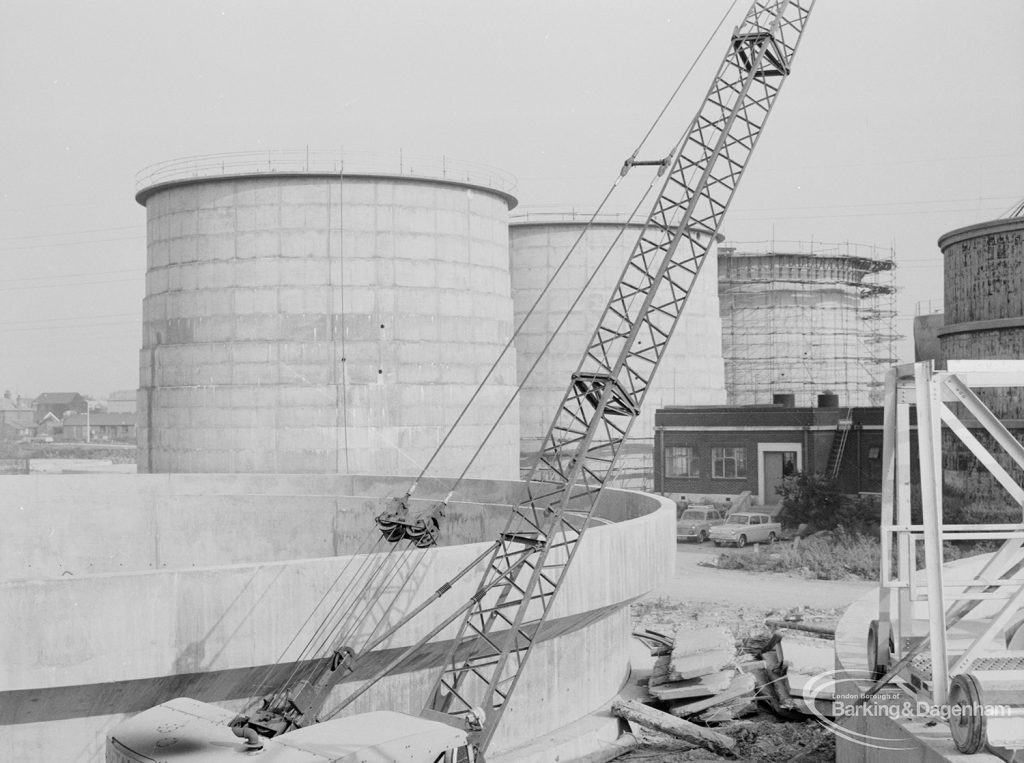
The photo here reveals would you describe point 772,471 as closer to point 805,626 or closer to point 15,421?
point 805,626

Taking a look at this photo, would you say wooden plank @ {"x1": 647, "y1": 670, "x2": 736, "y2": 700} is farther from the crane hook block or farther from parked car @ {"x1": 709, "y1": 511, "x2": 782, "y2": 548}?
parked car @ {"x1": 709, "y1": 511, "x2": 782, "y2": 548}

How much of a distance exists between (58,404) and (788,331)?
104 meters

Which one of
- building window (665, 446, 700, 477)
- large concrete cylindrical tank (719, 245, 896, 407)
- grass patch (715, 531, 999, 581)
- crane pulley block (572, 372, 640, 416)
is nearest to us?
crane pulley block (572, 372, 640, 416)

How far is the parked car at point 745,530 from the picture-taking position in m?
30.9

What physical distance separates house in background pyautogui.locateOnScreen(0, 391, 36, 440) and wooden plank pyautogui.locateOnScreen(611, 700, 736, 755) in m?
89.7

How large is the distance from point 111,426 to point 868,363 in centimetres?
7641

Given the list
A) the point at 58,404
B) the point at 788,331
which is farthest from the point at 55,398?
the point at 788,331

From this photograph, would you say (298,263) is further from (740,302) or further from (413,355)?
(740,302)

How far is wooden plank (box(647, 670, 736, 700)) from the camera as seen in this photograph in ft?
53.3

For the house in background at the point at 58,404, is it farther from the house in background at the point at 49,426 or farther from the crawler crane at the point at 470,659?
the crawler crane at the point at 470,659

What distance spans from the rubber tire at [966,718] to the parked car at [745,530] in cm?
2144

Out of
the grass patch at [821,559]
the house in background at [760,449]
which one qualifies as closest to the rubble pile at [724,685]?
the grass patch at [821,559]

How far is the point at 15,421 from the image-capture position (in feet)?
377

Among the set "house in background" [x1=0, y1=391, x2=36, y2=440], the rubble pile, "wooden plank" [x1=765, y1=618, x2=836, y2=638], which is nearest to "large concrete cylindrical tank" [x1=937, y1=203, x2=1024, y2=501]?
"wooden plank" [x1=765, y1=618, x2=836, y2=638]
